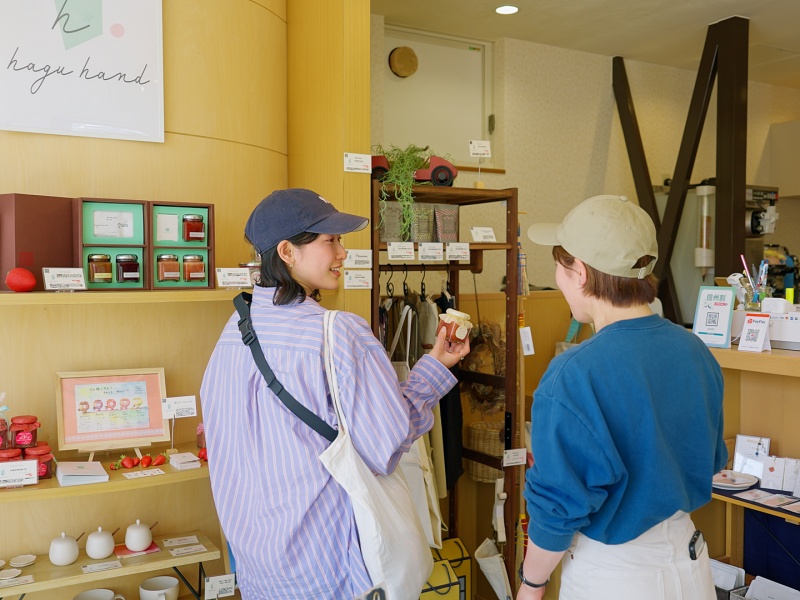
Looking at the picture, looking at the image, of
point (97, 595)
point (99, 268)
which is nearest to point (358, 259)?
point (99, 268)

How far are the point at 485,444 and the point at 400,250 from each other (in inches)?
43.2

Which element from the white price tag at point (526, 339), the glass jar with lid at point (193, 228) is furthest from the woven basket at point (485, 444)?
the glass jar with lid at point (193, 228)

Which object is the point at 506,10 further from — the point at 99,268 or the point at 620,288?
the point at 620,288

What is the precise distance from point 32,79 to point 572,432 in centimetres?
190

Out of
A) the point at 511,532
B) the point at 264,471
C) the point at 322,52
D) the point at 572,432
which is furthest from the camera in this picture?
the point at 511,532

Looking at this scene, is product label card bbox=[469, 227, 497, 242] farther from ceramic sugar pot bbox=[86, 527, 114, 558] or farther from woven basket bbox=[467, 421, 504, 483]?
ceramic sugar pot bbox=[86, 527, 114, 558]

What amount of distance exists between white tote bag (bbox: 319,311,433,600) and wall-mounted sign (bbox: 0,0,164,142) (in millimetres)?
1234

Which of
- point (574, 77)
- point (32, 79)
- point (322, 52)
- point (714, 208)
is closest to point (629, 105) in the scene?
point (574, 77)

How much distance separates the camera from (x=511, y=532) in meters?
3.23

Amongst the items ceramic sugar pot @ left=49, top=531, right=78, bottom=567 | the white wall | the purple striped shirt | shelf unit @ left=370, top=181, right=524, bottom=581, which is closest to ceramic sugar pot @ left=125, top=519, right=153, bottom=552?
ceramic sugar pot @ left=49, top=531, right=78, bottom=567

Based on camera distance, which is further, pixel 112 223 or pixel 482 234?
pixel 482 234

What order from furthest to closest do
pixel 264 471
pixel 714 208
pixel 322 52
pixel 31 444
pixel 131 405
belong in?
pixel 714 208, pixel 322 52, pixel 131 405, pixel 31 444, pixel 264 471

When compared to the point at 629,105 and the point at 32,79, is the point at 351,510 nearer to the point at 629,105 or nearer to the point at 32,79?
the point at 32,79

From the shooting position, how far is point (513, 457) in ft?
10.3
